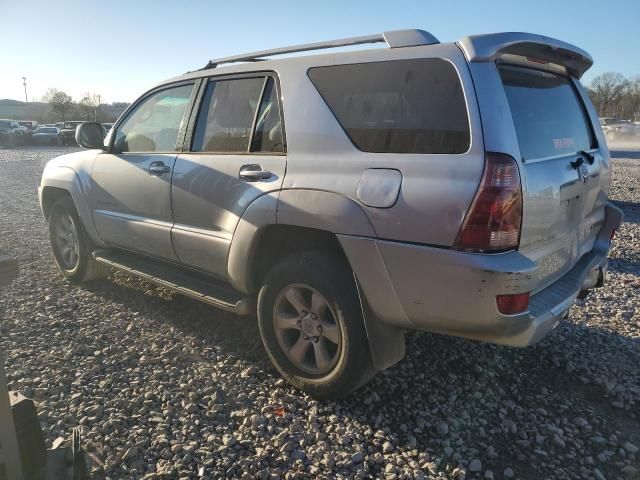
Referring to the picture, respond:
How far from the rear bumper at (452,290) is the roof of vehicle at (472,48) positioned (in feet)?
3.19

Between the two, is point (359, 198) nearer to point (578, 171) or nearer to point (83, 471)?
point (578, 171)

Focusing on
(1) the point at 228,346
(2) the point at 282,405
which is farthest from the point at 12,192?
(2) the point at 282,405

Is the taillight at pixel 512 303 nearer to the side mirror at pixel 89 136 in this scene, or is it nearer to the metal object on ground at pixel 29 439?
the metal object on ground at pixel 29 439

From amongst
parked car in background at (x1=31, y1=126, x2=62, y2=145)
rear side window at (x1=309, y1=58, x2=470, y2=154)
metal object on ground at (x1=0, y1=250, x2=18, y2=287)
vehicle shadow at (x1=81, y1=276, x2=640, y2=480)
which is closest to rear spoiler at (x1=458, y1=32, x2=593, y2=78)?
rear side window at (x1=309, y1=58, x2=470, y2=154)

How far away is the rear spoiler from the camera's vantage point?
2371mm

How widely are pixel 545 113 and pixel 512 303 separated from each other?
1.21 m

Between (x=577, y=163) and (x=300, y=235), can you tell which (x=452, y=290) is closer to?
(x=300, y=235)

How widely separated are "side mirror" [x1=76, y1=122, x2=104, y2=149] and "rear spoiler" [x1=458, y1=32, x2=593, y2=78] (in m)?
3.30

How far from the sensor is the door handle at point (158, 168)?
3748 millimetres

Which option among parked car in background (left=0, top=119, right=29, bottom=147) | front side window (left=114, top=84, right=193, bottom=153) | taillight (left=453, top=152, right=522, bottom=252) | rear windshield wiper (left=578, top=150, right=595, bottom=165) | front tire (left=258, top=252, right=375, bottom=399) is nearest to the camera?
taillight (left=453, top=152, right=522, bottom=252)

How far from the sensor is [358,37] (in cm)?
294

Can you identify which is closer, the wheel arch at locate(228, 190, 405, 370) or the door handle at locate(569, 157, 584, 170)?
the wheel arch at locate(228, 190, 405, 370)

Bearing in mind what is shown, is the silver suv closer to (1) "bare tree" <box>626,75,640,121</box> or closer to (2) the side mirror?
(2) the side mirror

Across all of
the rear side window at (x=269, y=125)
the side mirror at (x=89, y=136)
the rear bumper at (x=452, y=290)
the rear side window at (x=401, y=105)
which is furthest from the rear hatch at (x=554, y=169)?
the side mirror at (x=89, y=136)
